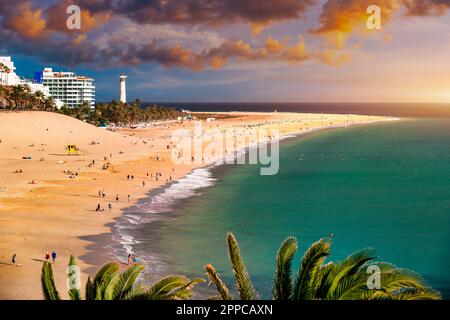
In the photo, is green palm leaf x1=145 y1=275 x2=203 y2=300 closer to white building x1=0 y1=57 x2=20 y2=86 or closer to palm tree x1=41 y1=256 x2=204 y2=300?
palm tree x1=41 y1=256 x2=204 y2=300

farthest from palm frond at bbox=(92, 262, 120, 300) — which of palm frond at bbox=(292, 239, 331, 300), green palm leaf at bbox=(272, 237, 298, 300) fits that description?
palm frond at bbox=(292, 239, 331, 300)

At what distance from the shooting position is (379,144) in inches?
4599

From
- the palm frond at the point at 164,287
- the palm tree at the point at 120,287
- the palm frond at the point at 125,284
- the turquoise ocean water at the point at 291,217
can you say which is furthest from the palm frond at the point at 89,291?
the turquoise ocean water at the point at 291,217

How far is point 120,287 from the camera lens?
Answer: 12.1 m

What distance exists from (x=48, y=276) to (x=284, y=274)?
206 inches

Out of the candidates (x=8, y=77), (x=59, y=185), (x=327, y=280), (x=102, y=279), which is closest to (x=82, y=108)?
(x=8, y=77)

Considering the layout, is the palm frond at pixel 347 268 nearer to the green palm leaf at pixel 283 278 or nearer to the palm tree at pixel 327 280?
the palm tree at pixel 327 280

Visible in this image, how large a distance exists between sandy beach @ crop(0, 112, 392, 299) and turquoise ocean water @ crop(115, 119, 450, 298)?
3.10 metres

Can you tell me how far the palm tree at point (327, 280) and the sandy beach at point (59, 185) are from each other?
15.1 metres

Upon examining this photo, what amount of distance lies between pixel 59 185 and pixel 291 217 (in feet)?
79.0

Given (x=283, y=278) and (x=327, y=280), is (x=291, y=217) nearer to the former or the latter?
(x=327, y=280)

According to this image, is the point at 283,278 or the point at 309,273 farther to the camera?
the point at 283,278
